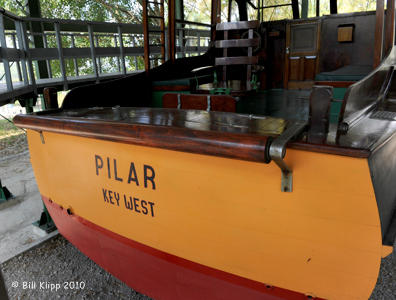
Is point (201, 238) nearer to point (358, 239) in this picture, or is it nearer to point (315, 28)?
point (358, 239)

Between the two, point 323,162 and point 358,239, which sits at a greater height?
point 323,162

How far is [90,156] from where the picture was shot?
1.75 metres

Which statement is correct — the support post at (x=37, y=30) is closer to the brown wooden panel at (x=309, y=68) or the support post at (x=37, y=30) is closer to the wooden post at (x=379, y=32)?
the brown wooden panel at (x=309, y=68)

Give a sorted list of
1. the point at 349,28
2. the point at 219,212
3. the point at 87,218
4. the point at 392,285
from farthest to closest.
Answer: the point at 349,28
the point at 392,285
the point at 87,218
the point at 219,212

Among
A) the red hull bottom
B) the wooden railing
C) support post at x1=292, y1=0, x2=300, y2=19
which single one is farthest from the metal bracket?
support post at x1=292, y1=0, x2=300, y2=19

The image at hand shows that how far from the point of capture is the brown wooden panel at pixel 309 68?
4.21m

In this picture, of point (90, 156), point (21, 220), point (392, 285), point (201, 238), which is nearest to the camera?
point (201, 238)

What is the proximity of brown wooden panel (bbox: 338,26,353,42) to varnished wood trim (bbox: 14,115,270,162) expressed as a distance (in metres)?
3.27

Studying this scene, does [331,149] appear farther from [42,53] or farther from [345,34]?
[42,53]

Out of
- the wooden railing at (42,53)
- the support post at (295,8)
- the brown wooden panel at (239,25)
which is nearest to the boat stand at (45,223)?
the wooden railing at (42,53)

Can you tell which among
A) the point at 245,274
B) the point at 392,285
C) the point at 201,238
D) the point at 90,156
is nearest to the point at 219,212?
the point at 201,238

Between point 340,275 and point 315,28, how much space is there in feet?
11.6

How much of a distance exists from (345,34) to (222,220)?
327 centimetres

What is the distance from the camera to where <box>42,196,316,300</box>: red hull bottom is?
→ 1.48 meters
